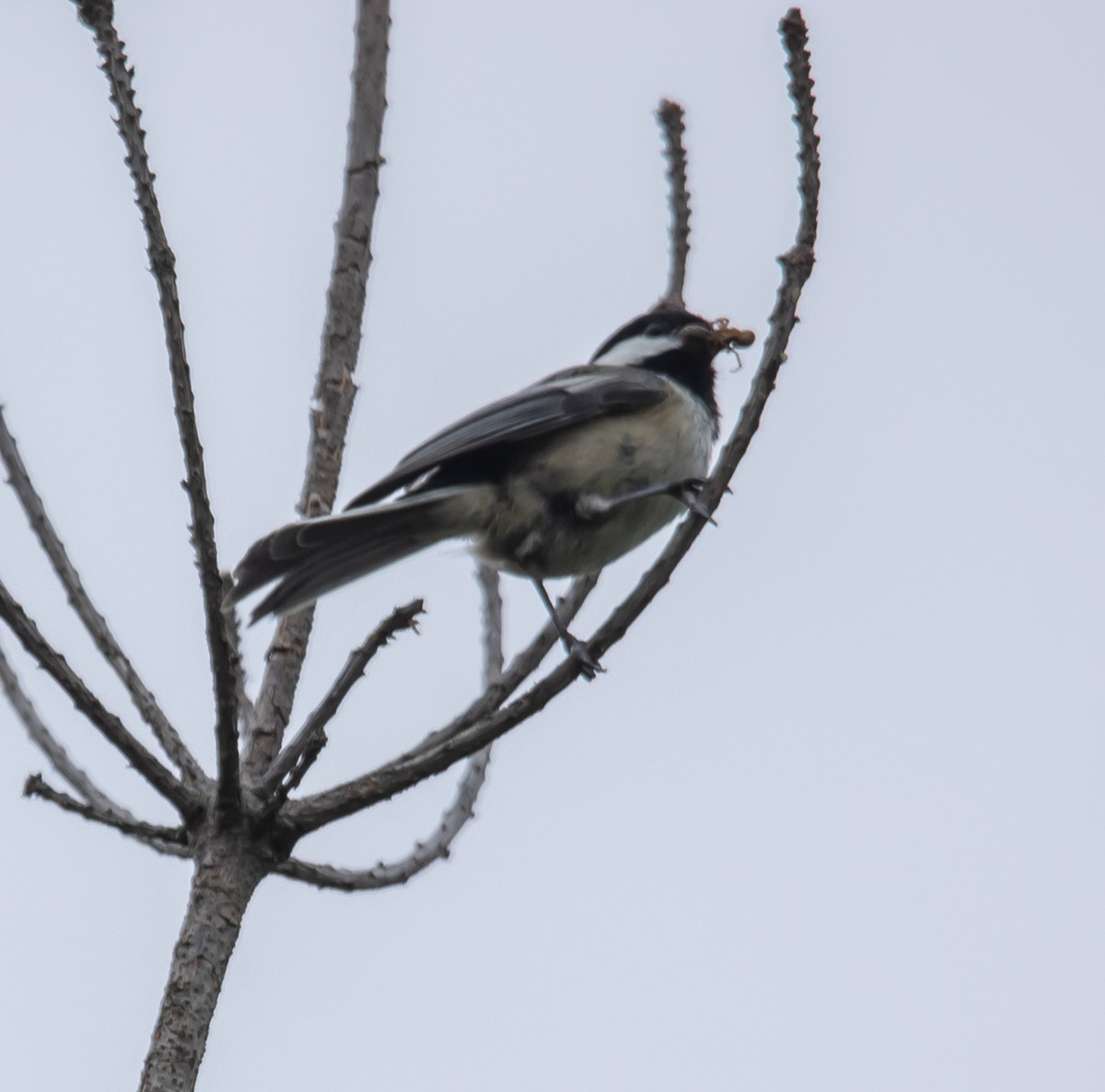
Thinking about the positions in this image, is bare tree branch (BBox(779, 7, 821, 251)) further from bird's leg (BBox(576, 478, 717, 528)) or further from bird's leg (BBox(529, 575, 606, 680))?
bird's leg (BBox(576, 478, 717, 528))

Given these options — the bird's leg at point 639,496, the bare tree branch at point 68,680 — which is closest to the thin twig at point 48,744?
the bare tree branch at point 68,680

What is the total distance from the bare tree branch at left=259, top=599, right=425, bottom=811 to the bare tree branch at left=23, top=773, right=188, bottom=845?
0.61ft

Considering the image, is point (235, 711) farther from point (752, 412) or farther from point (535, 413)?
point (535, 413)

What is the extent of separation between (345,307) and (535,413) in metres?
0.89

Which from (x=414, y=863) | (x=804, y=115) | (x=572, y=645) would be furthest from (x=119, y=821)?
(x=804, y=115)

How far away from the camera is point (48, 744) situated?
2.83 m

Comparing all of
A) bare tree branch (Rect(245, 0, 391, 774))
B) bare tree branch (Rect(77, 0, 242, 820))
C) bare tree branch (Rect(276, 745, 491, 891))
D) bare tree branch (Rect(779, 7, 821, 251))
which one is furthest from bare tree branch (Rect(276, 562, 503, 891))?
bare tree branch (Rect(779, 7, 821, 251))

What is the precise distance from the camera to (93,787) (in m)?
2.67

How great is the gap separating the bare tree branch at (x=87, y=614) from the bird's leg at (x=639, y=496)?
1641mm

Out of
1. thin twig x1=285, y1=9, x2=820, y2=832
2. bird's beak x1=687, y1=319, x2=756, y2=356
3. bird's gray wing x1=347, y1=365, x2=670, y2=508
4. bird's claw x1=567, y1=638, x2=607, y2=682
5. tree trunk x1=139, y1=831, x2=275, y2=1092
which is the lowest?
tree trunk x1=139, y1=831, x2=275, y2=1092

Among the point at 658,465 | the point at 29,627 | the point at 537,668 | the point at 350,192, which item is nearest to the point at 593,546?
the point at 658,465

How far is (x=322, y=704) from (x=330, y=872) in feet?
1.74

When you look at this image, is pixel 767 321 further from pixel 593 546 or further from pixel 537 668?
pixel 593 546

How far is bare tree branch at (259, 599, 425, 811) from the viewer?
238 centimetres
